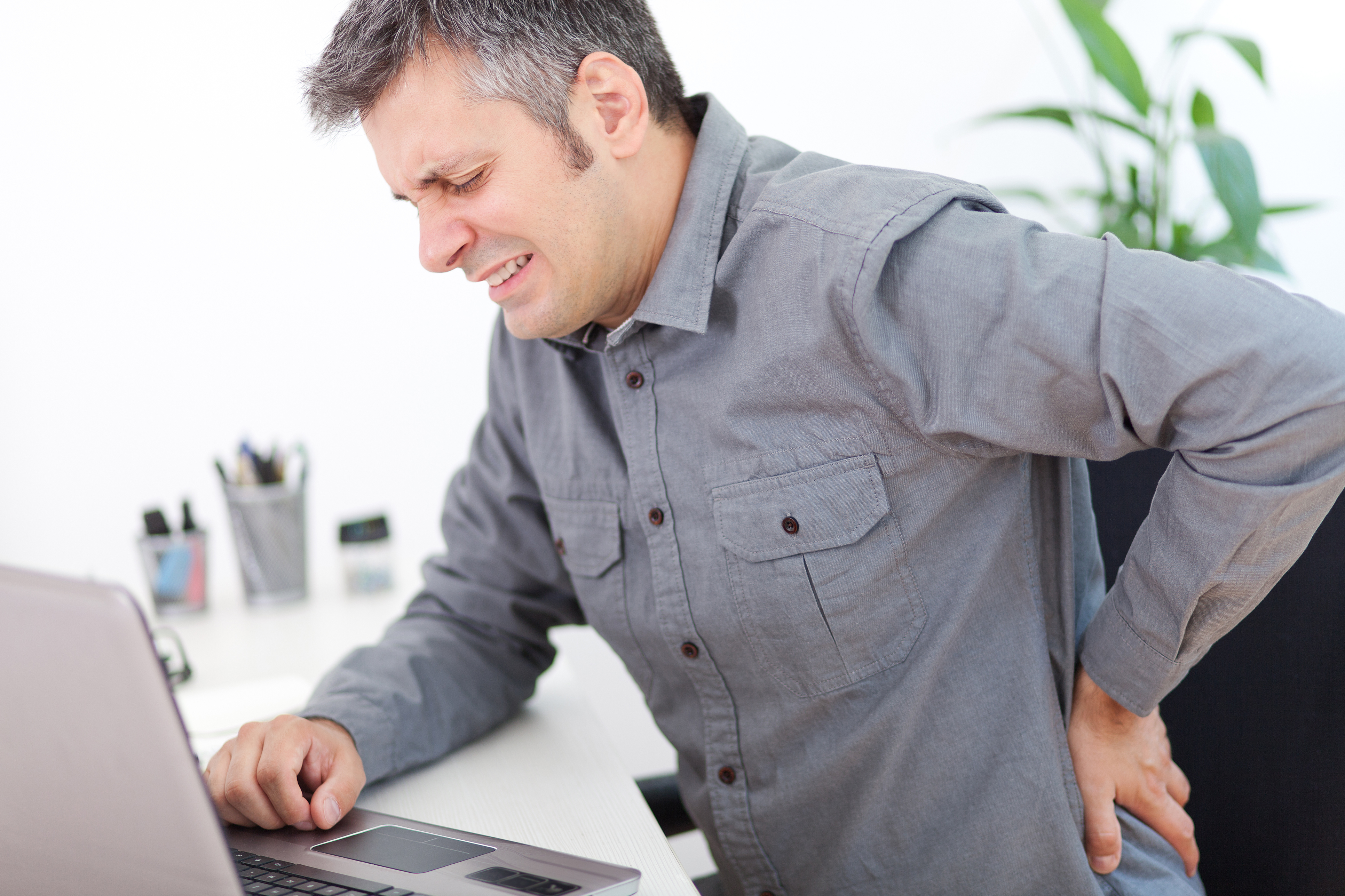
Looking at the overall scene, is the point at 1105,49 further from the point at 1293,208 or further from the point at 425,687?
the point at 425,687

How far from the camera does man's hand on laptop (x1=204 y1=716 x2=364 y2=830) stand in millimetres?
750

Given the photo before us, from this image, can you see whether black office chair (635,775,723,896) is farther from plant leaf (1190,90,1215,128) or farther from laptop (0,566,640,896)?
plant leaf (1190,90,1215,128)

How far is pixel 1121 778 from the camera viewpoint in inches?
32.7

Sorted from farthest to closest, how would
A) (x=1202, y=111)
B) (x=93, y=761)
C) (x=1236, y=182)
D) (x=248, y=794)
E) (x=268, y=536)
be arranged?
(x=1202, y=111)
(x=1236, y=182)
(x=268, y=536)
(x=248, y=794)
(x=93, y=761)

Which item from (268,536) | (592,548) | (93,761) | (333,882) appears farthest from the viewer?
(268,536)

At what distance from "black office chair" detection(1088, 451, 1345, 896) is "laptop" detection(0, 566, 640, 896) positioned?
1.66 ft

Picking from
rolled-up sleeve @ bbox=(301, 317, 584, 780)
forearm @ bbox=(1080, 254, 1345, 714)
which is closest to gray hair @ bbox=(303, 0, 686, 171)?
rolled-up sleeve @ bbox=(301, 317, 584, 780)

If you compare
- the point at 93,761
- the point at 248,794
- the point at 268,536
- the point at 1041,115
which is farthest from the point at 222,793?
the point at 1041,115

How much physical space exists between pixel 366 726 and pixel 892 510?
1.47ft

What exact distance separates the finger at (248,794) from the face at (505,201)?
0.39 meters

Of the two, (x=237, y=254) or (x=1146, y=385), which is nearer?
(x=1146, y=385)

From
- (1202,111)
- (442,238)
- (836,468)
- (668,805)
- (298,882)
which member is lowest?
(668,805)

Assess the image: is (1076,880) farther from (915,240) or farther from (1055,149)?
(1055,149)

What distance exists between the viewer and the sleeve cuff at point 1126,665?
775mm
